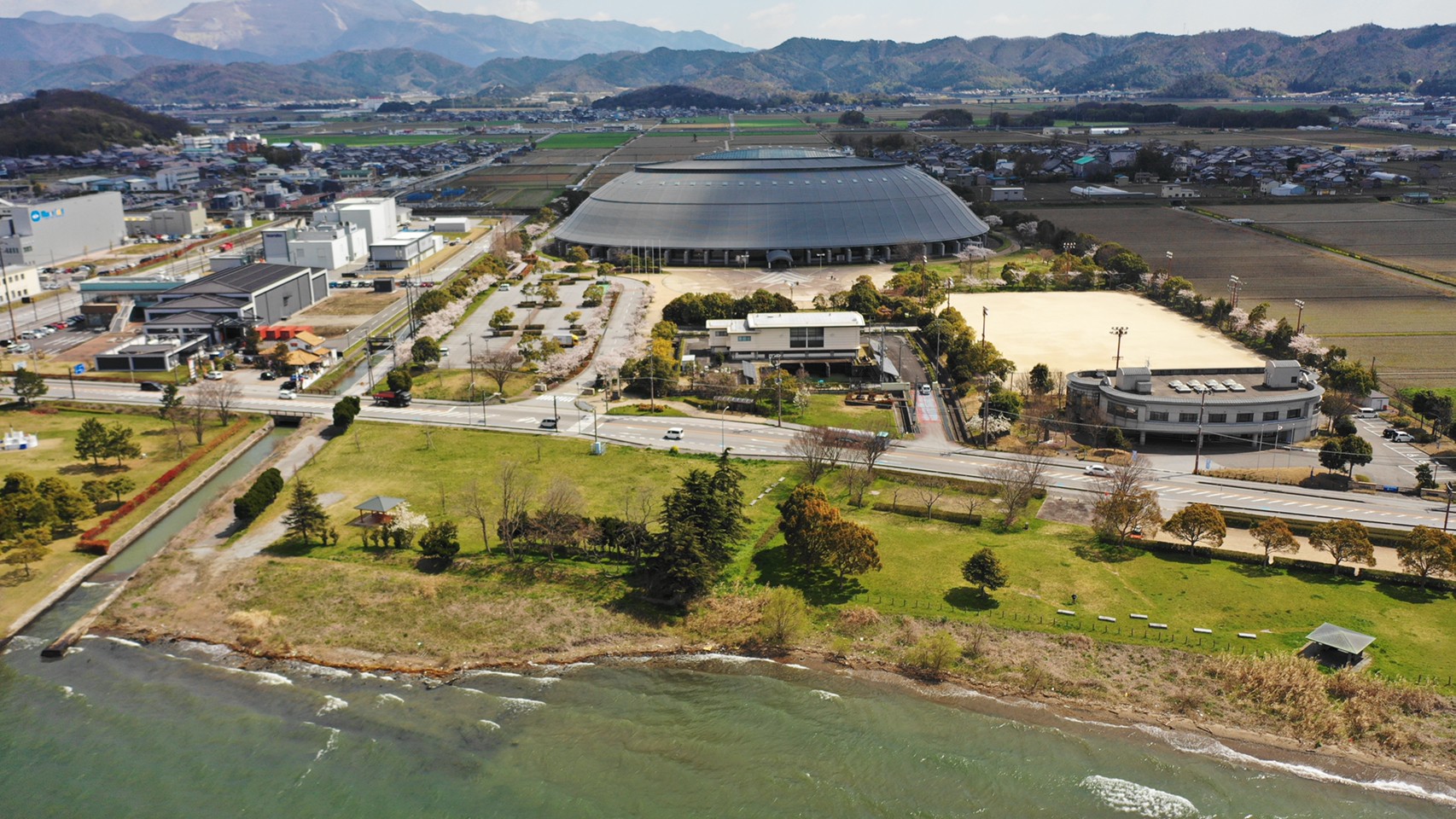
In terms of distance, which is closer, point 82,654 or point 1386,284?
point 82,654

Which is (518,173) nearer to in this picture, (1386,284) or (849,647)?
(1386,284)

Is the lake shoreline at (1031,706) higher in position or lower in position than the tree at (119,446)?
lower

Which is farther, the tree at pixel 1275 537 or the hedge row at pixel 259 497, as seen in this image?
the hedge row at pixel 259 497

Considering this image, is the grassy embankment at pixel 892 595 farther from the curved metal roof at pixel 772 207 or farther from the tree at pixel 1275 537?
the curved metal roof at pixel 772 207

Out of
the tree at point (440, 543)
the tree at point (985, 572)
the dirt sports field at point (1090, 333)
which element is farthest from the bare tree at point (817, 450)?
the dirt sports field at point (1090, 333)

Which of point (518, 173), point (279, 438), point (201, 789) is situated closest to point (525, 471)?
point (279, 438)

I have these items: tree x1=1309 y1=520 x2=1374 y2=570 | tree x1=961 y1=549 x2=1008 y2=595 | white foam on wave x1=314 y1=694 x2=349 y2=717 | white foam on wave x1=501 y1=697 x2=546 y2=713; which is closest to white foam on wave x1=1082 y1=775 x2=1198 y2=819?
tree x1=961 y1=549 x2=1008 y2=595

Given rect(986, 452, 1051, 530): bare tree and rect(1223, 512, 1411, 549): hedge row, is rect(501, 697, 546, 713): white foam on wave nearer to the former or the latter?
rect(986, 452, 1051, 530): bare tree
